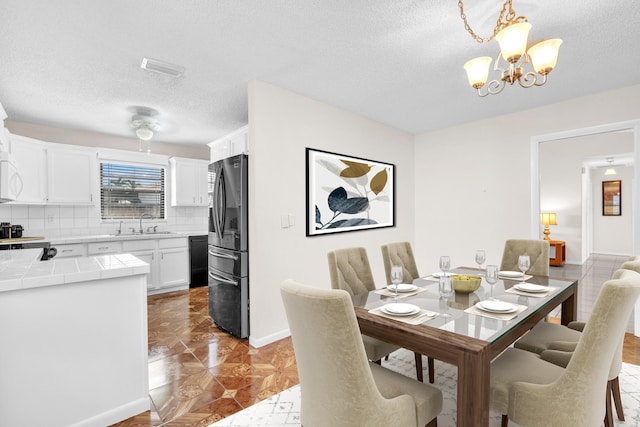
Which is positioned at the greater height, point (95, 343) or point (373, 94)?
point (373, 94)

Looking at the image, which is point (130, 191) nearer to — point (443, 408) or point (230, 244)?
point (230, 244)

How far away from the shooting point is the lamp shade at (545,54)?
1690 mm

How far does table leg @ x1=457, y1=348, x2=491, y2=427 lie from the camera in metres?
1.20

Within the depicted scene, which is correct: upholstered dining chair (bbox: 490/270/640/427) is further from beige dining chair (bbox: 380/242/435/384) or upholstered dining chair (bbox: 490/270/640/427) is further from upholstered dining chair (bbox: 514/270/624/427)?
beige dining chair (bbox: 380/242/435/384)

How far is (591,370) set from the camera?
3.92ft

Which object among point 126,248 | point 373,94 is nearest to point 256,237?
point 373,94

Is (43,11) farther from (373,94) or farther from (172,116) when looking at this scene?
(373,94)

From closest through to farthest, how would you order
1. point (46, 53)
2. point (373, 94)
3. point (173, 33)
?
point (173, 33)
point (46, 53)
point (373, 94)

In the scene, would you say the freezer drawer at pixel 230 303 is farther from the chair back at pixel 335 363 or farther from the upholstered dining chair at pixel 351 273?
the chair back at pixel 335 363

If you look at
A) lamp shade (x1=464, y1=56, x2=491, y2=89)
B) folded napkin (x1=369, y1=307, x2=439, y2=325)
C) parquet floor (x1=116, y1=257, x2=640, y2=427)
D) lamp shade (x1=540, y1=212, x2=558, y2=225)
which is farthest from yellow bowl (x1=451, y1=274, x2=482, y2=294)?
lamp shade (x1=540, y1=212, x2=558, y2=225)

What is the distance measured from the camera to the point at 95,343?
5.87 feet

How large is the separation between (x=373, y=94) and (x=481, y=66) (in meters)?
1.43

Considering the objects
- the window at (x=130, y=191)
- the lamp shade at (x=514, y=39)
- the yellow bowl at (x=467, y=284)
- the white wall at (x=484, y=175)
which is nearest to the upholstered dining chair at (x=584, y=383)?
the yellow bowl at (x=467, y=284)

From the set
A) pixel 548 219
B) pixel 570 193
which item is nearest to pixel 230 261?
pixel 548 219
